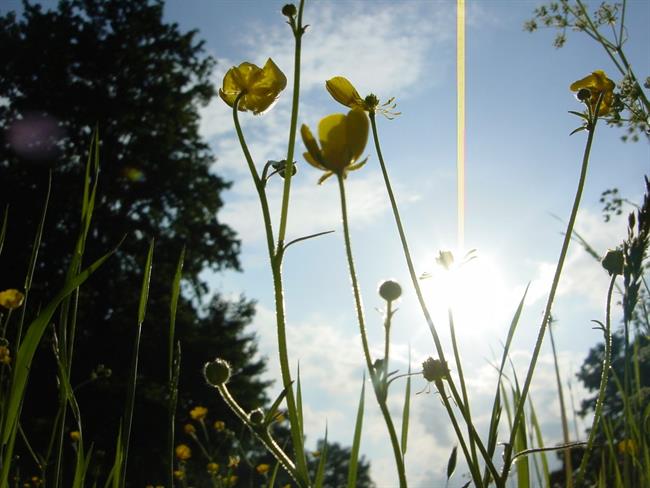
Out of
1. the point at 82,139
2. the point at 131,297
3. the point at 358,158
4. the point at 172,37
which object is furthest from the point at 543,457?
the point at 172,37

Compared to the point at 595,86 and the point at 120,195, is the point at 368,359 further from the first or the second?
the point at 120,195

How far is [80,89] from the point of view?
40.7 ft

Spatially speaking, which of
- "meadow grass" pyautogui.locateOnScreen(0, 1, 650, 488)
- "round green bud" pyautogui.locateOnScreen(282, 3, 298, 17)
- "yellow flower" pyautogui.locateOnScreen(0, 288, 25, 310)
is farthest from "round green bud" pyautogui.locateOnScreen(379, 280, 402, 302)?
"yellow flower" pyautogui.locateOnScreen(0, 288, 25, 310)

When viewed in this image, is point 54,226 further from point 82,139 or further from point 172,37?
point 172,37

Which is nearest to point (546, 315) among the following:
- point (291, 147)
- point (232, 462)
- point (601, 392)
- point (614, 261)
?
point (601, 392)

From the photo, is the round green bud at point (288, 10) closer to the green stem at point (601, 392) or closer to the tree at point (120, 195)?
the green stem at point (601, 392)

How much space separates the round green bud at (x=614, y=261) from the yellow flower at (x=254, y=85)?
0.55m

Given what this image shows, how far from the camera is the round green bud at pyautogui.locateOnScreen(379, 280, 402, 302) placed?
0.88 meters

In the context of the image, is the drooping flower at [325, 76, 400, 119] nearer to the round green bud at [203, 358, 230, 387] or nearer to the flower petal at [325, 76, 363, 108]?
the flower petal at [325, 76, 363, 108]

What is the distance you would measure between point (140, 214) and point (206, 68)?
3.95 metres

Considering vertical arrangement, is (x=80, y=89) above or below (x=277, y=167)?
above

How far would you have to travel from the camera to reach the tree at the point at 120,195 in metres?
10.4

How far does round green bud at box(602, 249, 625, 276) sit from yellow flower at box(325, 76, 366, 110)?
412 millimetres

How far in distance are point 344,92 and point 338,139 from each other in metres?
0.19
